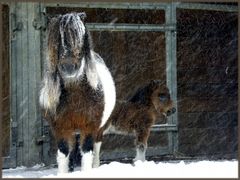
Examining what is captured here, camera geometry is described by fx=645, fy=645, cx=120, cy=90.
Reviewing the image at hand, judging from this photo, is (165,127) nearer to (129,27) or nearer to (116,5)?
(129,27)

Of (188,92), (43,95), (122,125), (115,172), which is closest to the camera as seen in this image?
(115,172)

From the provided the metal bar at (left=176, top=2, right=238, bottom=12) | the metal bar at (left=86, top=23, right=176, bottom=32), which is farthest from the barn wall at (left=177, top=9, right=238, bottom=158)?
the metal bar at (left=86, top=23, right=176, bottom=32)

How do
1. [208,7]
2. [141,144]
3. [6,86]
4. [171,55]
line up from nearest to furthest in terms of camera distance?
[141,144], [6,86], [171,55], [208,7]

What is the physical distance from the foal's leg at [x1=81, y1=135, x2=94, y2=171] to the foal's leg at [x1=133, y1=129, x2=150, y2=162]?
1.47m

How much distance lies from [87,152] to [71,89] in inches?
27.3

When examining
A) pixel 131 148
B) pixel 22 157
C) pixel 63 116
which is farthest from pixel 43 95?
pixel 131 148

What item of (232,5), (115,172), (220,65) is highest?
(232,5)

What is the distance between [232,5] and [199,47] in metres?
0.84

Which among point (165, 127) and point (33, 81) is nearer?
point (33, 81)

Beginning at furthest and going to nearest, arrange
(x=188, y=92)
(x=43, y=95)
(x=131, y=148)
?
(x=188, y=92), (x=131, y=148), (x=43, y=95)

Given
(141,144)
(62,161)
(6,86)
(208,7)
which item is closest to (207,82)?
(208,7)

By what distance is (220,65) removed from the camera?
1027cm

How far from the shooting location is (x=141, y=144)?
8.23 meters

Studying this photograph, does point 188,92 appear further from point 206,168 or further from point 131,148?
point 206,168
